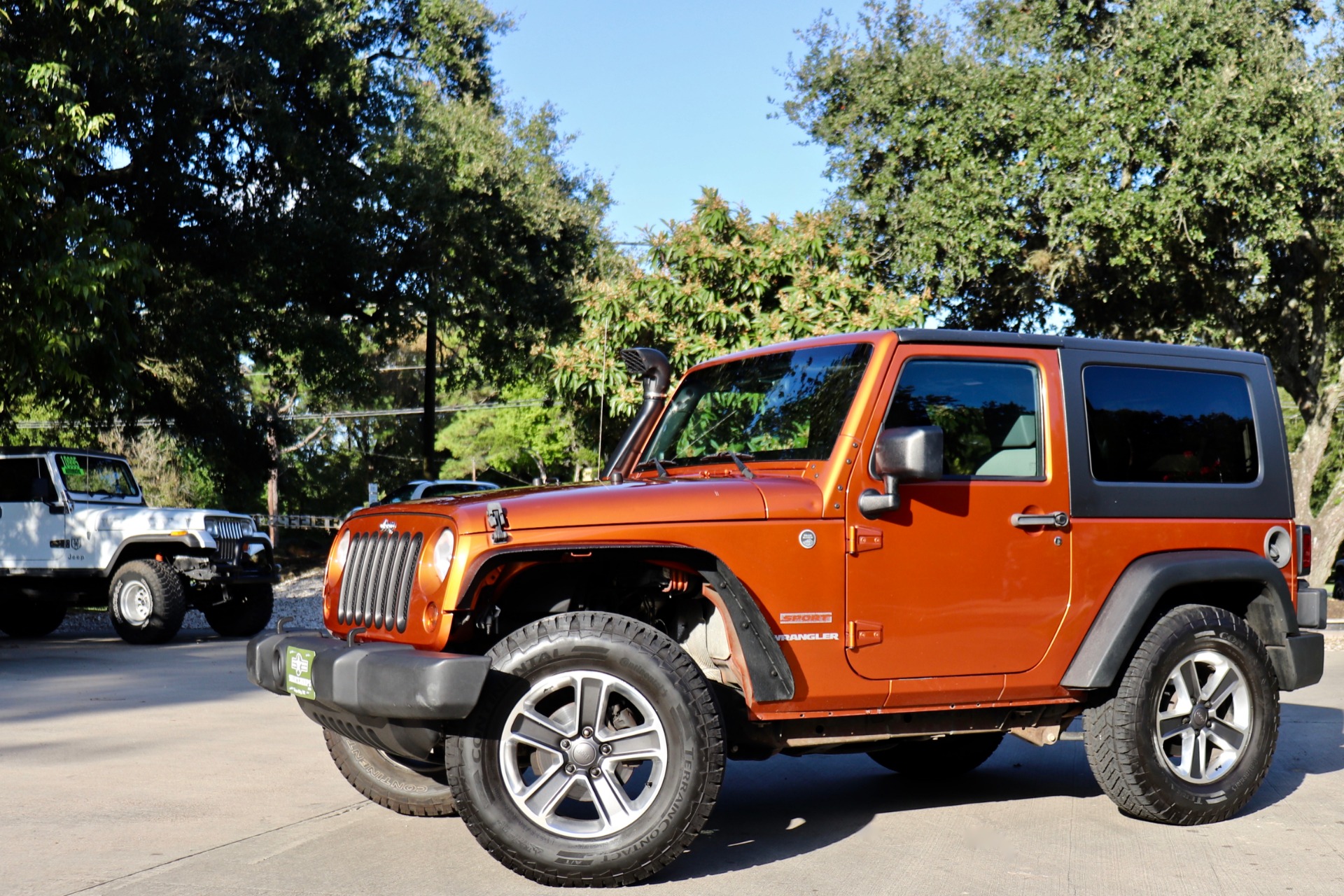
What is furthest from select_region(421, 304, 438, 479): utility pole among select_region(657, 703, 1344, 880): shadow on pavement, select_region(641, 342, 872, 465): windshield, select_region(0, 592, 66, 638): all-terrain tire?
select_region(641, 342, 872, 465): windshield

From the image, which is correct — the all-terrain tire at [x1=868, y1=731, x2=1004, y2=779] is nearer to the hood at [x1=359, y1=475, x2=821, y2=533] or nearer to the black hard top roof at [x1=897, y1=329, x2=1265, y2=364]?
the black hard top roof at [x1=897, y1=329, x2=1265, y2=364]

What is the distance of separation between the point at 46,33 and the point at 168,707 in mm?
8256

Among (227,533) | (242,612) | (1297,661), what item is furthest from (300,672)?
(242,612)

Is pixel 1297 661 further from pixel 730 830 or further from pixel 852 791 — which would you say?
pixel 730 830

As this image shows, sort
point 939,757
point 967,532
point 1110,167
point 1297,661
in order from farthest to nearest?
point 1110,167 < point 939,757 < point 1297,661 < point 967,532

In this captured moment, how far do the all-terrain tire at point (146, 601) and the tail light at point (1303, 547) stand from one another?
11.5 metres

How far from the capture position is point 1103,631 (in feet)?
18.1

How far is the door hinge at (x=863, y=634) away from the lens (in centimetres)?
503

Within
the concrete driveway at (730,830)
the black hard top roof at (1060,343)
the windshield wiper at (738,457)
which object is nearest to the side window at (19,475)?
the concrete driveway at (730,830)

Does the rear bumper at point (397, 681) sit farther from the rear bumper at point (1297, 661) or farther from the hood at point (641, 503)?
the rear bumper at point (1297, 661)

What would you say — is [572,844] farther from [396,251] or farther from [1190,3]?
[396,251]

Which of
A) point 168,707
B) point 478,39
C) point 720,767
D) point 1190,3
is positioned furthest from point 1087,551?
point 478,39

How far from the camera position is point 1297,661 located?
237 inches

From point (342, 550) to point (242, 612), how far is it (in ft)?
35.5
